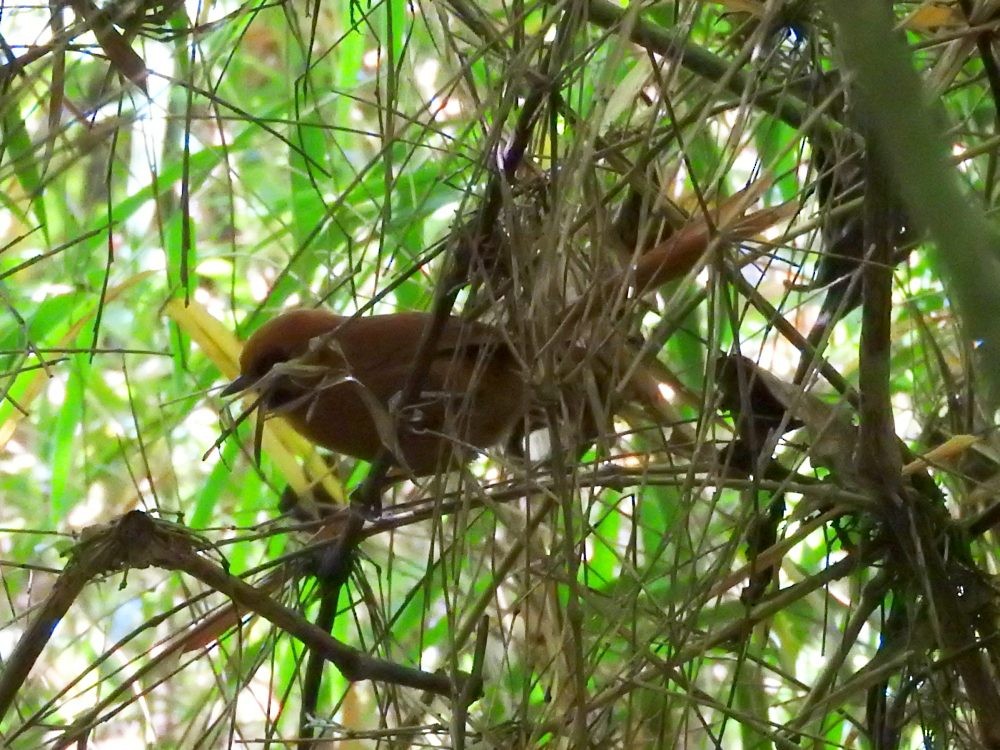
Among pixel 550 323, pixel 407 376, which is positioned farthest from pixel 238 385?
pixel 550 323

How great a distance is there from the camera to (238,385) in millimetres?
1655

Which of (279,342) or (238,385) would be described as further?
(279,342)

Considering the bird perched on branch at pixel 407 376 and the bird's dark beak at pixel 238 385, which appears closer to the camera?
the bird perched on branch at pixel 407 376

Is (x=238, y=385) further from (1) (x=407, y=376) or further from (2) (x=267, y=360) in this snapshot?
(1) (x=407, y=376)

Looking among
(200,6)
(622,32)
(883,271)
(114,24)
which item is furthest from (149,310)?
(883,271)

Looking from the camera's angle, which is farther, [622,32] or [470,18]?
[470,18]

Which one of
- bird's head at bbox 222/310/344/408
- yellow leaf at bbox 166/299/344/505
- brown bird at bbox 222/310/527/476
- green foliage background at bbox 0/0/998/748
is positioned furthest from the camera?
bird's head at bbox 222/310/344/408

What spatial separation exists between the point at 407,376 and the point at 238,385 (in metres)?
0.55

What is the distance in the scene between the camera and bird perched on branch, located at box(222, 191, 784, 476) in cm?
108

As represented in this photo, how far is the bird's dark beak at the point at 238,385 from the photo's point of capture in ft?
5.16

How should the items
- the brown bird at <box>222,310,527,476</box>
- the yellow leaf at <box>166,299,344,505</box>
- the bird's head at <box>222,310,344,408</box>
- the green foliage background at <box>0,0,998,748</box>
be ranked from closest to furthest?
the green foliage background at <box>0,0,998,748</box> → the brown bird at <box>222,310,527,476</box> → the yellow leaf at <box>166,299,344,505</box> → the bird's head at <box>222,310,344,408</box>

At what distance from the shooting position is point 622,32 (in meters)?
0.90

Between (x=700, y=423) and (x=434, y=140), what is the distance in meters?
0.80

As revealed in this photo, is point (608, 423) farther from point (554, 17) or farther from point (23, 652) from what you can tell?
point (23, 652)
